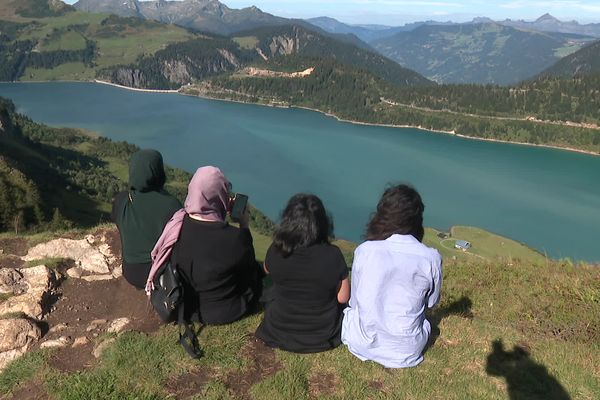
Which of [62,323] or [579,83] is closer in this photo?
[62,323]

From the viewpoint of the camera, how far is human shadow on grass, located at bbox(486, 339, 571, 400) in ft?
15.8

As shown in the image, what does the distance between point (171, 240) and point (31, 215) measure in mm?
31888

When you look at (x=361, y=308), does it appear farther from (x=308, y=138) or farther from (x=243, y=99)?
(x=243, y=99)

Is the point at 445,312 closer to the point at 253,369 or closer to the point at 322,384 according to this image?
the point at 322,384

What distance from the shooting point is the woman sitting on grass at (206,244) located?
5.23m

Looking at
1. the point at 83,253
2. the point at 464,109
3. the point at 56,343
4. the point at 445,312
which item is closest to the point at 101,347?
the point at 56,343

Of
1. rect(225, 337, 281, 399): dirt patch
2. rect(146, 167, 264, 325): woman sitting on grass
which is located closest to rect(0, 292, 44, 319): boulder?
rect(146, 167, 264, 325): woman sitting on grass

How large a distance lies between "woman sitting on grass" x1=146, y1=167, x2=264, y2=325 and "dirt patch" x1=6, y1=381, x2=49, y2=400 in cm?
156

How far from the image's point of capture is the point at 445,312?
709 centimetres

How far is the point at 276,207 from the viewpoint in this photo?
229ft

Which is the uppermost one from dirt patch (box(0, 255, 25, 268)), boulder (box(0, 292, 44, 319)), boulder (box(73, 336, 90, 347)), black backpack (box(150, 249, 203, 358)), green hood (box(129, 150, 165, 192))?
green hood (box(129, 150, 165, 192))

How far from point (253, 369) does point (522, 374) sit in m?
3.12

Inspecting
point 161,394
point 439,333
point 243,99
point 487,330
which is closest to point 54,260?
point 161,394

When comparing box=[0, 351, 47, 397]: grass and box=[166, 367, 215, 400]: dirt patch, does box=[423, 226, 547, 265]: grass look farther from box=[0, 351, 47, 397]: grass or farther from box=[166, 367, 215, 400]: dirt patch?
box=[0, 351, 47, 397]: grass
